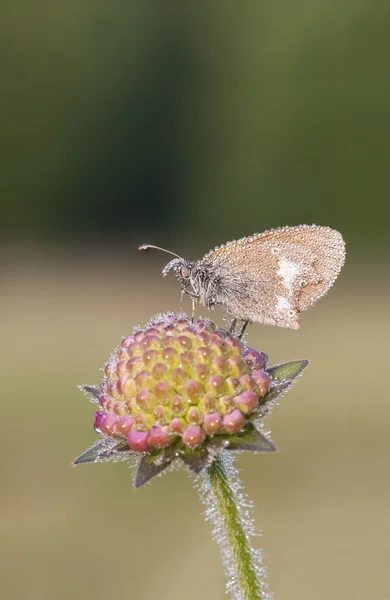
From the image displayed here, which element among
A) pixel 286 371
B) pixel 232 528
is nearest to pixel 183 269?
pixel 286 371

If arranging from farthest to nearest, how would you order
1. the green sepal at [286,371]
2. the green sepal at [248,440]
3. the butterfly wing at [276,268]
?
1. the butterfly wing at [276,268]
2. the green sepal at [286,371]
3. the green sepal at [248,440]

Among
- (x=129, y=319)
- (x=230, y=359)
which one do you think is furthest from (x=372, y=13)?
(x=230, y=359)

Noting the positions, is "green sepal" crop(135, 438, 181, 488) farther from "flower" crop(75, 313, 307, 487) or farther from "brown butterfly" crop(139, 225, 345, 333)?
"brown butterfly" crop(139, 225, 345, 333)

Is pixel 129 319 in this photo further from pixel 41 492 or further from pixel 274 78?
pixel 274 78

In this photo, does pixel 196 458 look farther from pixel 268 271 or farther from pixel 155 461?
pixel 268 271

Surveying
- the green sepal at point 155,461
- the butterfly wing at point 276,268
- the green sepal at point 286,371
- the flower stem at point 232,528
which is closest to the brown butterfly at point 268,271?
the butterfly wing at point 276,268

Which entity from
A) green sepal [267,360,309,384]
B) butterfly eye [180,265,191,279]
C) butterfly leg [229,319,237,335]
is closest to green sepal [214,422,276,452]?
green sepal [267,360,309,384]

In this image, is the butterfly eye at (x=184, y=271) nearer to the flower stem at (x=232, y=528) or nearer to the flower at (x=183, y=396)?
the flower at (x=183, y=396)
